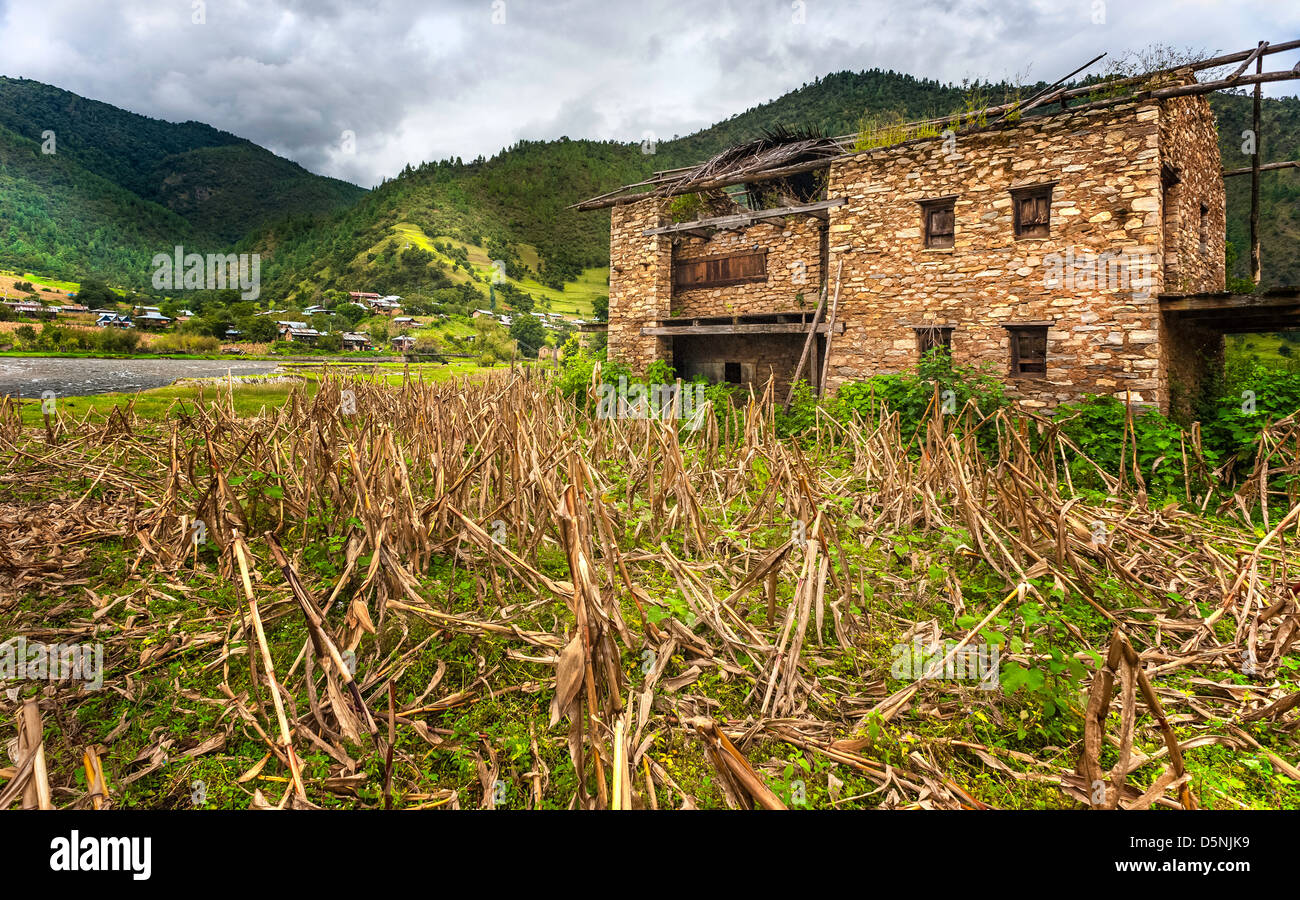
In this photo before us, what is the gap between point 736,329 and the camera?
44.9 feet

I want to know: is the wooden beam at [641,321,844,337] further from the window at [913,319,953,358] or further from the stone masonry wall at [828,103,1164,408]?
the window at [913,319,953,358]

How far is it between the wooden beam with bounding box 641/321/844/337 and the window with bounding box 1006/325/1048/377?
3.15m

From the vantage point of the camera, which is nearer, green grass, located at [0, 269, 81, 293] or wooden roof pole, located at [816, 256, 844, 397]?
wooden roof pole, located at [816, 256, 844, 397]

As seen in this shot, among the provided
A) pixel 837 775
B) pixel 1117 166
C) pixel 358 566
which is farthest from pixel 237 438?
pixel 1117 166

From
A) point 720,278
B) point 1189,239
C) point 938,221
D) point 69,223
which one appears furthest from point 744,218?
point 69,223

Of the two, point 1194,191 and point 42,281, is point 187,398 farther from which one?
point 42,281

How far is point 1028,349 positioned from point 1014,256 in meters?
1.68

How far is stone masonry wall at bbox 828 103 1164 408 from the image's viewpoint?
29.6 feet

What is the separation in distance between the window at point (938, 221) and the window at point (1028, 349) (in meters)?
2.13

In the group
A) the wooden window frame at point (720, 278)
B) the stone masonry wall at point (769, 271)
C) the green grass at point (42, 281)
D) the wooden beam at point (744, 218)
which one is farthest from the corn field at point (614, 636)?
the green grass at point (42, 281)

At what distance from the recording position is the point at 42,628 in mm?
3186

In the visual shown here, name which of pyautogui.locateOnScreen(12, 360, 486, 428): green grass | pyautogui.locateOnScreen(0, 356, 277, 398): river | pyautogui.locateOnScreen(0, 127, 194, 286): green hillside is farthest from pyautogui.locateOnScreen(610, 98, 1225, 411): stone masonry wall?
pyautogui.locateOnScreen(0, 127, 194, 286): green hillside
